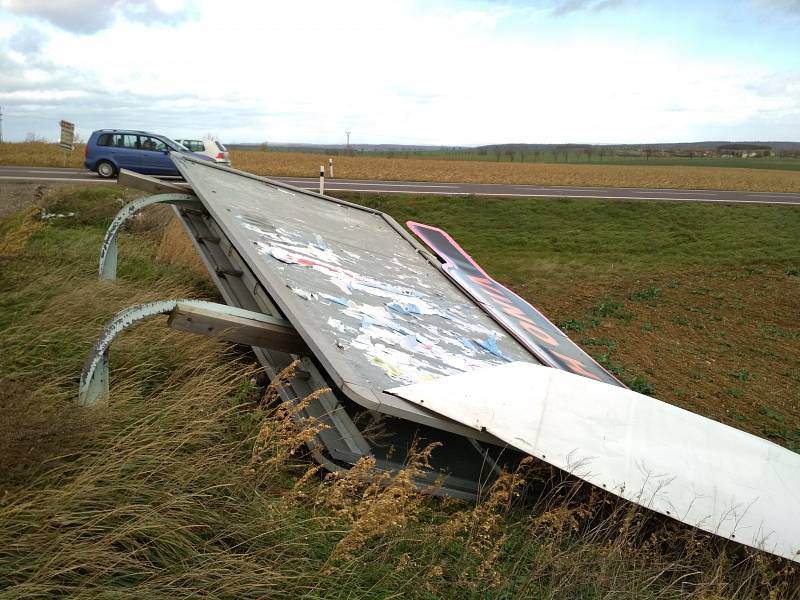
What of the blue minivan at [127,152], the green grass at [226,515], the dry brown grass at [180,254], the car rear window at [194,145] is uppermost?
the car rear window at [194,145]

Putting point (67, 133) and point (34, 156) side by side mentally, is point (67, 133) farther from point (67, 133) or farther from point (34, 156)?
point (34, 156)

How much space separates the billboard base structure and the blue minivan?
49.8 feet

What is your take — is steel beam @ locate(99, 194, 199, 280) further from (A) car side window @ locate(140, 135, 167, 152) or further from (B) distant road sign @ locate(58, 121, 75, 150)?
(B) distant road sign @ locate(58, 121, 75, 150)

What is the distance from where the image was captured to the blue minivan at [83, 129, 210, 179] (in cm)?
1880

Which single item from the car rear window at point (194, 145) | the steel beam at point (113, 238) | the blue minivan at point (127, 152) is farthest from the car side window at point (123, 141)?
the steel beam at point (113, 238)

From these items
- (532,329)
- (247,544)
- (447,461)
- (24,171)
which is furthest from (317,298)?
(24,171)

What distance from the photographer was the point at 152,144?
751 inches

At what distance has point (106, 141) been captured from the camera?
18.8m

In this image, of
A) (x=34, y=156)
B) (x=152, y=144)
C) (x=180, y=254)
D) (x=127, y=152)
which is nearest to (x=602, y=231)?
(x=180, y=254)

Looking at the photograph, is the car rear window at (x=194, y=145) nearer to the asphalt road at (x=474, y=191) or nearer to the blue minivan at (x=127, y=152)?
the blue minivan at (x=127, y=152)

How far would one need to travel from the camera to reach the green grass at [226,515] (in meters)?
2.09

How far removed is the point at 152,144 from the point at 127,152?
0.78m

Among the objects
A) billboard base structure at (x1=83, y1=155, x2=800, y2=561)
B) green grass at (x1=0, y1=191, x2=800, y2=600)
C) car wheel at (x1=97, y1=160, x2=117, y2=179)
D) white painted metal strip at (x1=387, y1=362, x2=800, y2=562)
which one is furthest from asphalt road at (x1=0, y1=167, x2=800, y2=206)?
white painted metal strip at (x1=387, y1=362, x2=800, y2=562)

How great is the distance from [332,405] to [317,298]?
753 millimetres
